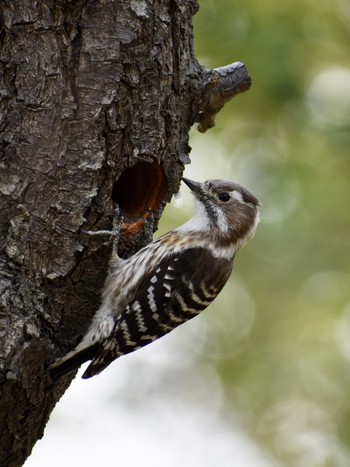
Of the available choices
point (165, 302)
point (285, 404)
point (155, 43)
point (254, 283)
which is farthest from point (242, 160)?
point (155, 43)

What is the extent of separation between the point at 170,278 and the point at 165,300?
0.19m

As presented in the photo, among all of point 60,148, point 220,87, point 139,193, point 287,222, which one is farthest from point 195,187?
point 287,222

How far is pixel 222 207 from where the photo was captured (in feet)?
21.9

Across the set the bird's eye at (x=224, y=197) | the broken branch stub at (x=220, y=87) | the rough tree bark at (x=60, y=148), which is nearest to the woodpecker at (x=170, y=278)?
the bird's eye at (x=224, y=197)

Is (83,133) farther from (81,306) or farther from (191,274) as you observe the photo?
(191,274)

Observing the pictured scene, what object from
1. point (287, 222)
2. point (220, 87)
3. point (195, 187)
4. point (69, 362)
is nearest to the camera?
point (69, 362)

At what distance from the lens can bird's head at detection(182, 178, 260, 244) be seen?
6637 millimetres

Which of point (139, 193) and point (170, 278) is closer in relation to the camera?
point (139, 193)

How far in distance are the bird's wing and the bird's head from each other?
1.05 ft

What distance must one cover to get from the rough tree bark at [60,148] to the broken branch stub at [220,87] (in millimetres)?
429

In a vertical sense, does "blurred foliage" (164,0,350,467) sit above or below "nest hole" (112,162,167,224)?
above

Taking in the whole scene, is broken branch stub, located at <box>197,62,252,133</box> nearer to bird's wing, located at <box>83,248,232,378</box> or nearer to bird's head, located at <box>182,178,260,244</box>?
bird's head, located at <box>182,178,260,244</box>

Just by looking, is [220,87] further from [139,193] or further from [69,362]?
[69,362]

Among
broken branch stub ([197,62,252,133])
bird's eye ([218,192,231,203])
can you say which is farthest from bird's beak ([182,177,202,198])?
broken branch stub ([197,62,252,133])
